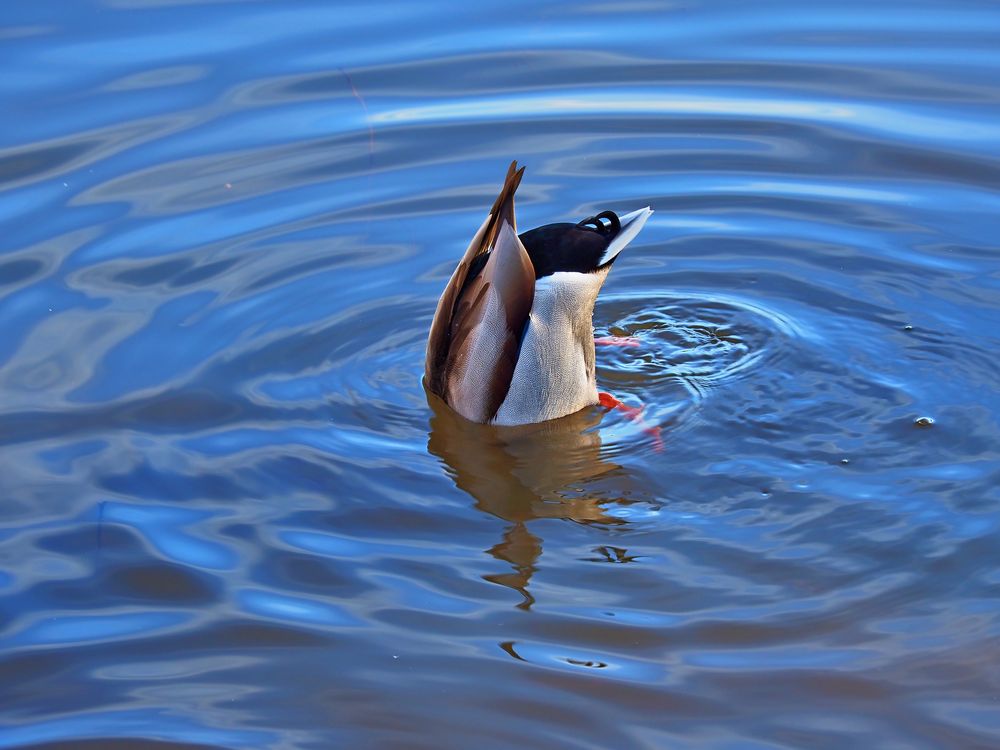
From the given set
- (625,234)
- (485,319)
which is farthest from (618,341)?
(485,319)

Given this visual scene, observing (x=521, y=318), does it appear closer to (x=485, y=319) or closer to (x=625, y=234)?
(x=485, y=319)

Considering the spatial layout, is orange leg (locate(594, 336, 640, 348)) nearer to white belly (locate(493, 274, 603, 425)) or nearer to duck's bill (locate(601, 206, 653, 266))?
white belly (locate(493, 274, 603, 425))

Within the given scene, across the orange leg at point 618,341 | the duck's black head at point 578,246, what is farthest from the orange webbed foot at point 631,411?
the duck's black head at point 578,246

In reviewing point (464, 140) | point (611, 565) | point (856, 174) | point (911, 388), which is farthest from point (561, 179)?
point (611, 565)

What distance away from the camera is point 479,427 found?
602cm

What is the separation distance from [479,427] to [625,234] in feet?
3.55

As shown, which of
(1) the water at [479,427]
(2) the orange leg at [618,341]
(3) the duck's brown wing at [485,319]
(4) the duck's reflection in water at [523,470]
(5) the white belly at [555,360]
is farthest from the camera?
(2) the orange leg at [618,341]

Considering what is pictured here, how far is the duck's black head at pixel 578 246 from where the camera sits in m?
5.66

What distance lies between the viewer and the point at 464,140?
8.45 metres

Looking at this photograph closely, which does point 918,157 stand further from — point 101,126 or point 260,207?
point 101,126

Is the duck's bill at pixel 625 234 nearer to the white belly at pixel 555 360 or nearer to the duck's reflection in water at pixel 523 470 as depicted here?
the white belly at pixel 555 360

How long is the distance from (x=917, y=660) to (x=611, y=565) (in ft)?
3.63

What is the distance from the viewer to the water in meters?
4.41

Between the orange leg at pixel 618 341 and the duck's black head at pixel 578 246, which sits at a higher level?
the duck's black head at pixel 578 246
